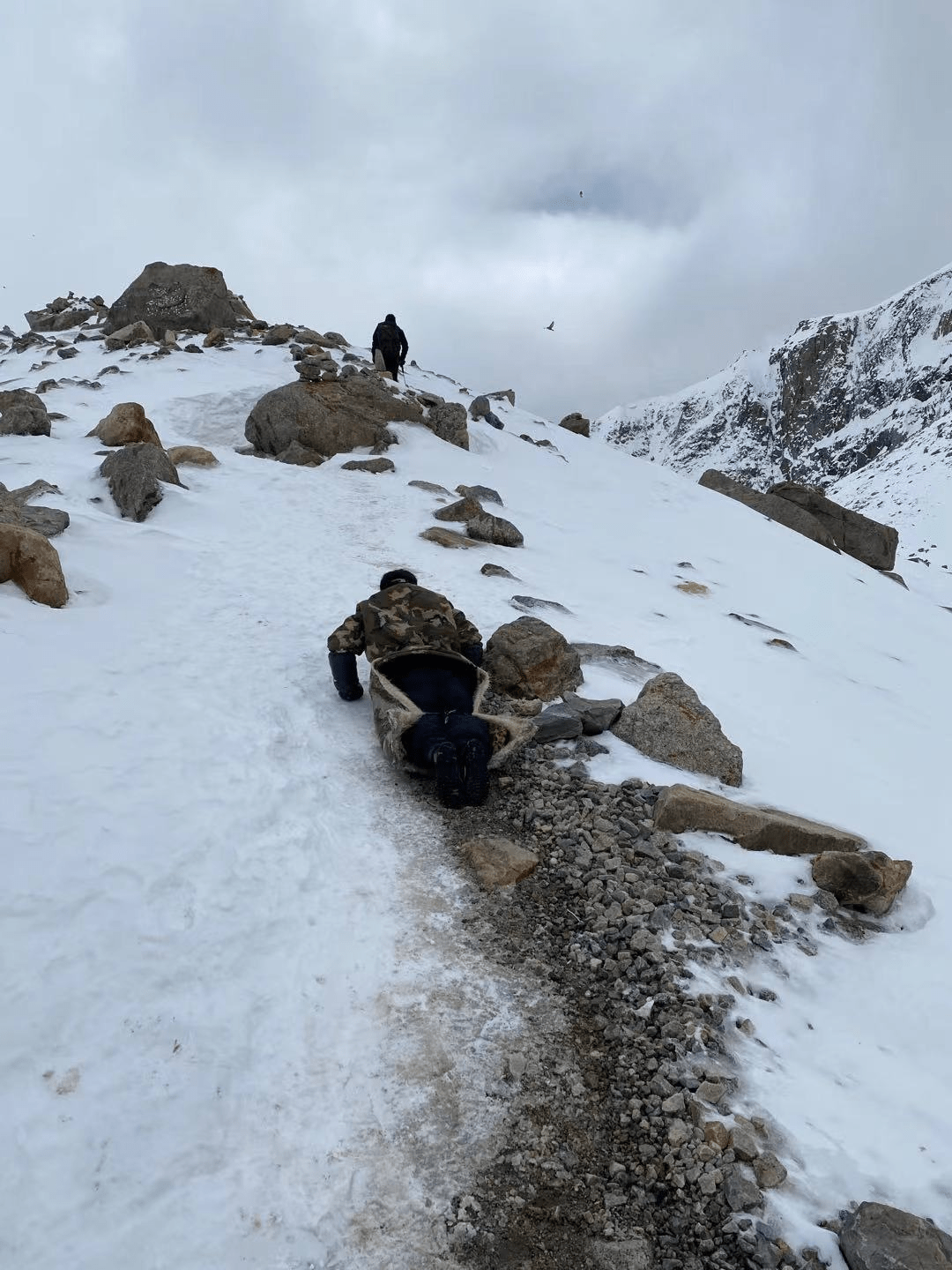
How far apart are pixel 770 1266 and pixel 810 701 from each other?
24.4 feet


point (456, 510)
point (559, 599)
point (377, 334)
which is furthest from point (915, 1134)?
point (377, 334)

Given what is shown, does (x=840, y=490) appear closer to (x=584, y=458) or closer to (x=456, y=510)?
(x=584, y=458)

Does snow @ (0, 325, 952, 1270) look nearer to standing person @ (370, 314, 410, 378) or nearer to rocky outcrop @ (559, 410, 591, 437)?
standing person @ (370, 314, 410, 378)

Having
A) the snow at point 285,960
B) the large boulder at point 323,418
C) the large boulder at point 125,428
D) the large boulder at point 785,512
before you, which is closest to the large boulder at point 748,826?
the snow at point 285,960

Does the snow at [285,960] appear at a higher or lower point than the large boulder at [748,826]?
lower

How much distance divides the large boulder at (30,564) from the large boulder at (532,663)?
4.22 m

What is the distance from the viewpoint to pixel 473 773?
5.49 m

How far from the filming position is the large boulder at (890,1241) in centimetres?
243

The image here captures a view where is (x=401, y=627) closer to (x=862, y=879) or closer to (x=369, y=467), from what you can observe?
(x=862, y=879)

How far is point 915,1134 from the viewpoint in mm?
3057

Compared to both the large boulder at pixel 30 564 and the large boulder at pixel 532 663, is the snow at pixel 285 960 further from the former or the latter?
the large boulder at pixel 532 663

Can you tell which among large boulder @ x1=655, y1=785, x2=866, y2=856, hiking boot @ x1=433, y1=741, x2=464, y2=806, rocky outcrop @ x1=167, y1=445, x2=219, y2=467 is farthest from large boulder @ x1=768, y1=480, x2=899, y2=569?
hiking boot @ x1=433, y1=741, x2=464, y2=806

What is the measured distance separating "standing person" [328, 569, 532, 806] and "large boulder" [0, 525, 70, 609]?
2718mm

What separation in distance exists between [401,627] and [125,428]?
35.2 feet
